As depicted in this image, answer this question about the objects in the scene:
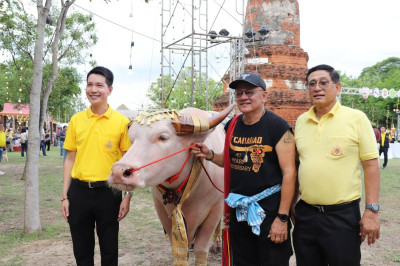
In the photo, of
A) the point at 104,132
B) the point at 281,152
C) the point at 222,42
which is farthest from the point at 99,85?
the point at 222,42

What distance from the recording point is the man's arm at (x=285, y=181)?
2.32 meters

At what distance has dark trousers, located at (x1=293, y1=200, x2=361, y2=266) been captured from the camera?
2.23 metres

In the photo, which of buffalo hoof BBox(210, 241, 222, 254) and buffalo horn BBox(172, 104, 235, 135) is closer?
buffalo horn BBox(172, 104, 235, 135)

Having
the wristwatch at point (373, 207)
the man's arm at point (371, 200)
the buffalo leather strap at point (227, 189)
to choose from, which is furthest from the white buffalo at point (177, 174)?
the wristwatch at point (373, 207)

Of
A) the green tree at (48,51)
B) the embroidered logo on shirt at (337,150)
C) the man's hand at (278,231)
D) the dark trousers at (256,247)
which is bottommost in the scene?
the dark trousers at (256,247)

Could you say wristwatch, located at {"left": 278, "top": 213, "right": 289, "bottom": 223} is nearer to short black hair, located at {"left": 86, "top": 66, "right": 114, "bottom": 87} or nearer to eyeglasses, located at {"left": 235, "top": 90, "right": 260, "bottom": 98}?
eyeglasses, located at {"left": 235, "top": 90, "right": 260, "bottom": 98}

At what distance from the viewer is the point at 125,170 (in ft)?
7.50

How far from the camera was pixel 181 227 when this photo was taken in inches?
112

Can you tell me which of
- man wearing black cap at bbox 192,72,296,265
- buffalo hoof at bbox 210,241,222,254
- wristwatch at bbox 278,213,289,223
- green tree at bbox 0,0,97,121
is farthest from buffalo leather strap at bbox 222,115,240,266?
green tree at bbox 0,0,97,121

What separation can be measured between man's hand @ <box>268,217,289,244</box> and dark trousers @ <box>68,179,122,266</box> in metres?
1.21

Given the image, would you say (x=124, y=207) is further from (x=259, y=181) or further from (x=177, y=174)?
(x=259, y=181)

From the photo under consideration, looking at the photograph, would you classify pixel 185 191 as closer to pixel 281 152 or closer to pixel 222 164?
pixel 222 164

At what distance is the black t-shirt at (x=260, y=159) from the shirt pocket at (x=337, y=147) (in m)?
0.30

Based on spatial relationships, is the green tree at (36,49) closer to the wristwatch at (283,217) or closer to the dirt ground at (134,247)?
the dirt ground at (134,247)
